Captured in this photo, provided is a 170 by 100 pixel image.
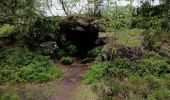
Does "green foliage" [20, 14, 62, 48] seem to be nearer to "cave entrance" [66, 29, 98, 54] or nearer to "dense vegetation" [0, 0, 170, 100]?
"dense vegetation" [0, 0, 170, 100]

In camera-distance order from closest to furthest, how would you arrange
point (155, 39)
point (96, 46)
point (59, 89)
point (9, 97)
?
point (9, 97) → point (59, 89) → point (155, 39) → point (96, 46)

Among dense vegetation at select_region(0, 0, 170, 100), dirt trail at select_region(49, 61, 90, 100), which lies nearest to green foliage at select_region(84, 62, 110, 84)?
dense vegetation at select_region(0, 0, 170, 100)

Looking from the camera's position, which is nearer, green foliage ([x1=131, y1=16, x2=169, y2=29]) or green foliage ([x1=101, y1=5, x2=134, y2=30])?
green foliage ([x1=101, y1=5, x2=134, y2=30])

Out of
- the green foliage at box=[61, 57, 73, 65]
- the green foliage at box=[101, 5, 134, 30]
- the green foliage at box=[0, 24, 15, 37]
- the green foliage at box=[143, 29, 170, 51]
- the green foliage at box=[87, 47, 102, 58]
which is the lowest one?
the green foliage at box=[61, 57, 73, 65]

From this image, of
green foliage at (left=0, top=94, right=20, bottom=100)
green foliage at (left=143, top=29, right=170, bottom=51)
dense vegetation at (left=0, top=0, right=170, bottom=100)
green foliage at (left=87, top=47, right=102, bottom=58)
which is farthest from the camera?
green foliage at (left=87, top=47, right=102, bottom=58)

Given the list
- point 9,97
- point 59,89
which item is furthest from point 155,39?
point 9,97

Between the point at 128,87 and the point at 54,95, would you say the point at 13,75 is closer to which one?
the point at 54,95

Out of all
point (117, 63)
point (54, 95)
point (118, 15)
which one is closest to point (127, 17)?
point (118, 15)

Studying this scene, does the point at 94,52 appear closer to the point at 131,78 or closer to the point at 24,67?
the point at 24,67

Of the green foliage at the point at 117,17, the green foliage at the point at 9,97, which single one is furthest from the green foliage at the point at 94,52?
the green foliage at the point at 9,97

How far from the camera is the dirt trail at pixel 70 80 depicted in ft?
53.7

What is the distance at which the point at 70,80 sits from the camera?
18547mm

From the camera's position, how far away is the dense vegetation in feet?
54.6

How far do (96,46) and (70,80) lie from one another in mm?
4255
